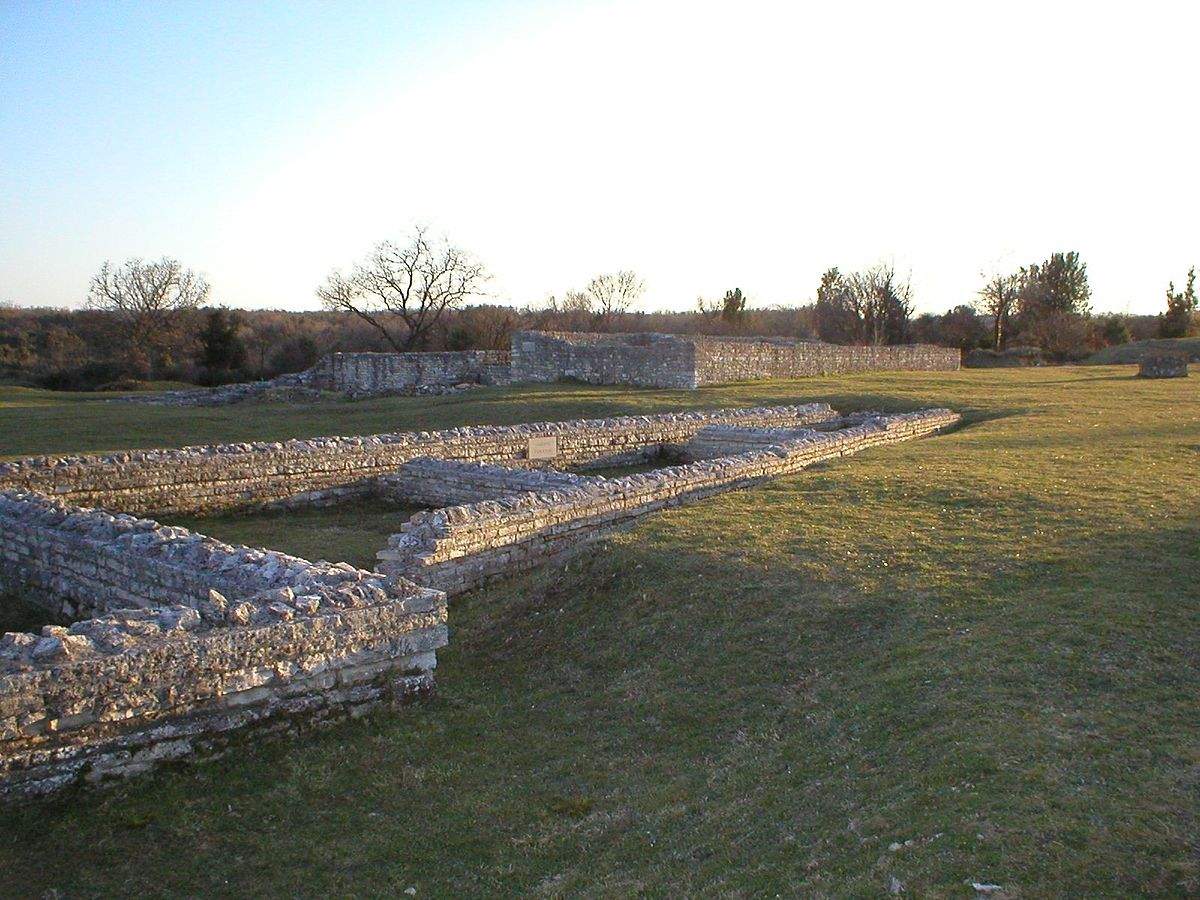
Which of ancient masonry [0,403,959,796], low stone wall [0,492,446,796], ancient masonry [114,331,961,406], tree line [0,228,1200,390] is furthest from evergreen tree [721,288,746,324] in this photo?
low stone wall [0,492,446,796]

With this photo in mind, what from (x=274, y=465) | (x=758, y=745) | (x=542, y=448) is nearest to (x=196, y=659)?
(x=758, y=745)

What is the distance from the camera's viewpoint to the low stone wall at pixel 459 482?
1259cm

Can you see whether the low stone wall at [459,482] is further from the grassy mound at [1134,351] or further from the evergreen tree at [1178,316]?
the evergreen tree at [1178,316]

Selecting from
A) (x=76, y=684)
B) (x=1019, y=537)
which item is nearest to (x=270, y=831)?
(x=76, y=684)

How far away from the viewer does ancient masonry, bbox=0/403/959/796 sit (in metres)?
5.35

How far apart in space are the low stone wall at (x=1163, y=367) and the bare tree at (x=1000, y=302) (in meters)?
21.6

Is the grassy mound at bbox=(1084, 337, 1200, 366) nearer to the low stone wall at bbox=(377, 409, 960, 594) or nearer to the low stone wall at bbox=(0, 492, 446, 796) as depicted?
the low stone wall at bbox=(377, 409, 960, 594)

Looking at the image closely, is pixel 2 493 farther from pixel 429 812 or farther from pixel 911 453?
pixel 911 453

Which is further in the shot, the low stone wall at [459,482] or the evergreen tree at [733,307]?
the evergreen tree at [733,307]

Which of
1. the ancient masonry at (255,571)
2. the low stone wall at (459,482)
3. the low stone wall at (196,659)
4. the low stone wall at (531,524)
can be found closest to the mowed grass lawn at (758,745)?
the low stone wall at (196,659)

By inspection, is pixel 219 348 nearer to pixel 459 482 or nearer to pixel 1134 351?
pixel 459 482

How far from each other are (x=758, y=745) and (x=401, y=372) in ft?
98.2

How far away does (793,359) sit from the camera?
34.0 meters

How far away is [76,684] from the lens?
5176 millimetres
